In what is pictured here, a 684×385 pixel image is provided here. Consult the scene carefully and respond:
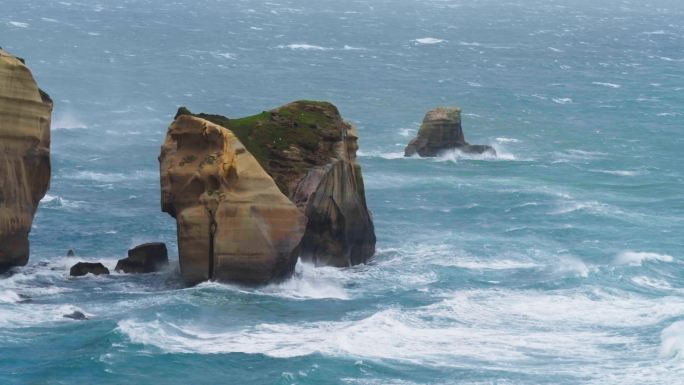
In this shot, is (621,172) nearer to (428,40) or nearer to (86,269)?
(86,269)

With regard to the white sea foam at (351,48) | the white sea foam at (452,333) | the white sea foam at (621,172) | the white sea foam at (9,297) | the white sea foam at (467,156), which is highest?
the white sea foam at (351,48)

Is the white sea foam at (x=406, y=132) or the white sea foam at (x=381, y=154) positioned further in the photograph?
the white sea foam at (x=406, y=132)

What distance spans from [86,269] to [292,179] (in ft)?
32.2

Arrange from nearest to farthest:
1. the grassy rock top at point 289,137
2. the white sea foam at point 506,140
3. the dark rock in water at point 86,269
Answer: the dark rock in water at point 86,269 < the grassy rock top at point 289,137 < the white sea foam at point 506,140

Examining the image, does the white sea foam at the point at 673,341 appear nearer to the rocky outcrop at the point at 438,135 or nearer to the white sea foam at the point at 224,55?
the rocky outcrop at the point at 438,135

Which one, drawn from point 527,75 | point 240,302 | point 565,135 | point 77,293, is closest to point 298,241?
point 240,302

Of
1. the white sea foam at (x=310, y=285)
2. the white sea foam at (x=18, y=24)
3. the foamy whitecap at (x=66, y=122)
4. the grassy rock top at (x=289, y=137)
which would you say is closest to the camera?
the white sea foam at (x=310, y=285)

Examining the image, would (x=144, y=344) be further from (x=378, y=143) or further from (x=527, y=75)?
(x=527, y=75)

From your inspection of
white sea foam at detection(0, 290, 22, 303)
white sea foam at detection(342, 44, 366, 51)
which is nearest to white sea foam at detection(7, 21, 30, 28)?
white sea foam at detection(342, 44, 366, 51)

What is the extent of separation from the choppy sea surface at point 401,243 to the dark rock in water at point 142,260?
0.77m

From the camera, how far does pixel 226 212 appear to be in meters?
58.0

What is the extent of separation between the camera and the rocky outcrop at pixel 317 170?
6238cm

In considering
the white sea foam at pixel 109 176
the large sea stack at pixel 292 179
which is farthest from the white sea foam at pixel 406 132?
the large sea stack at pixel 292 179

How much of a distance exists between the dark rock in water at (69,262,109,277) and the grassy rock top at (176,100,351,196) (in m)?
7.58
